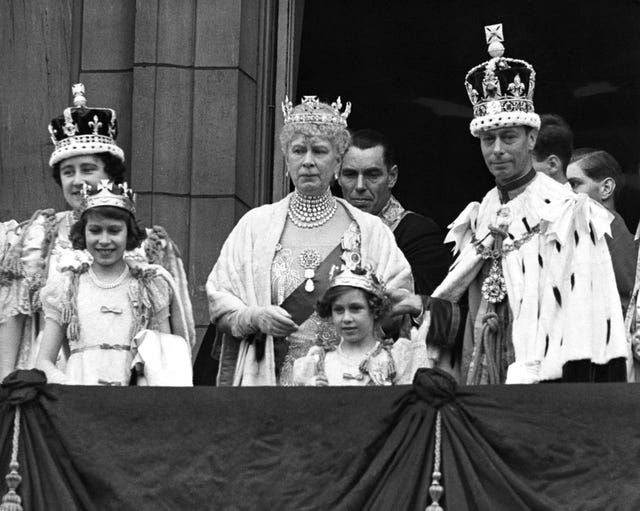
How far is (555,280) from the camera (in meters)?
14.0

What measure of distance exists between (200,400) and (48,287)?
52.6 inches

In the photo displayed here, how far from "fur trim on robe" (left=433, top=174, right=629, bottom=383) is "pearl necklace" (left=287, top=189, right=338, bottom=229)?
620mm

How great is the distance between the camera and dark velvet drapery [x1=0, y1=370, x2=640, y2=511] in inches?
505

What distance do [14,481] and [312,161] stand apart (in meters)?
2.38

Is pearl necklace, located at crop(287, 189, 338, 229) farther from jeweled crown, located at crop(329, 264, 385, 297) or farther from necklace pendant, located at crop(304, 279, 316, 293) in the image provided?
jeweled crown, located at crop(329, 264, 385, 297)

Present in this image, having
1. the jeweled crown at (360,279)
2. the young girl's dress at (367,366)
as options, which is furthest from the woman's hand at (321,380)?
the jeweled crown at (360,279)

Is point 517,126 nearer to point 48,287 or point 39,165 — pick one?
point 48,287

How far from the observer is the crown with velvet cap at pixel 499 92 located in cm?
1441

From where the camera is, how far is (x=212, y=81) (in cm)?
1689

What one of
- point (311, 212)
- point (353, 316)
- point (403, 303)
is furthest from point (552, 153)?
point (353, 316)

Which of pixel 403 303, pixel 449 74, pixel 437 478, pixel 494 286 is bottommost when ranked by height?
pixel 437 478

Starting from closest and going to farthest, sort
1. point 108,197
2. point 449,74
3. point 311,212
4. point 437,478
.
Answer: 1. point 437,478
2. point 108,197
3. point 311,212
4. point 449,74

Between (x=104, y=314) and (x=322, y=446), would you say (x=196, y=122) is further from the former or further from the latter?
(x=322, y=446)

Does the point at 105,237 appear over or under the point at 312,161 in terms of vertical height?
under
